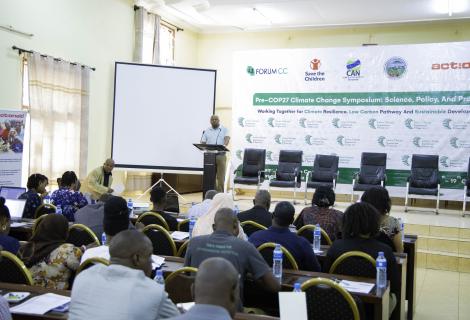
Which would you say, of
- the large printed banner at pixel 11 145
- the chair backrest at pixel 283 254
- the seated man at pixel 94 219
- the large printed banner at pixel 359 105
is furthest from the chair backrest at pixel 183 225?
the large printed banner at pixel 359 105

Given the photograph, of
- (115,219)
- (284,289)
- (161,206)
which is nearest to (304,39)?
(161,206)

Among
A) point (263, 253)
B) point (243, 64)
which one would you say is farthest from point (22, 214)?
point (243, 64)

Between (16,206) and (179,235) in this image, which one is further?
(16,206)

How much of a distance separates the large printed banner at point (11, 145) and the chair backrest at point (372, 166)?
5351 mm

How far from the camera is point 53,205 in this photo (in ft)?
16.8

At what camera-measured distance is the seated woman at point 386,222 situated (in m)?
3.68

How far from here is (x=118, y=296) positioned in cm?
168

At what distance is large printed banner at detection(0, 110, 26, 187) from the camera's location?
20.5 ft

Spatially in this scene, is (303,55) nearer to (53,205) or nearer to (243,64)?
(243,64)

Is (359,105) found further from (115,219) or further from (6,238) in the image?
(6,238)

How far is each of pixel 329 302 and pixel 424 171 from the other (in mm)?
6811

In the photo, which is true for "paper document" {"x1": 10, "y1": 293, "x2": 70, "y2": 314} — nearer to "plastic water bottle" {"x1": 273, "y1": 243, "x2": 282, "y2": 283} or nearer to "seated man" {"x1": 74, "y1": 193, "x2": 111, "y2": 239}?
"plastic water bottle" {"x1": 273, "y1": 243, "x2": 282, "y2": 283}

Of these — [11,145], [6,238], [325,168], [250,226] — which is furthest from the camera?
[325,168]

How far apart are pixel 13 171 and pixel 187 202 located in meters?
3.52
